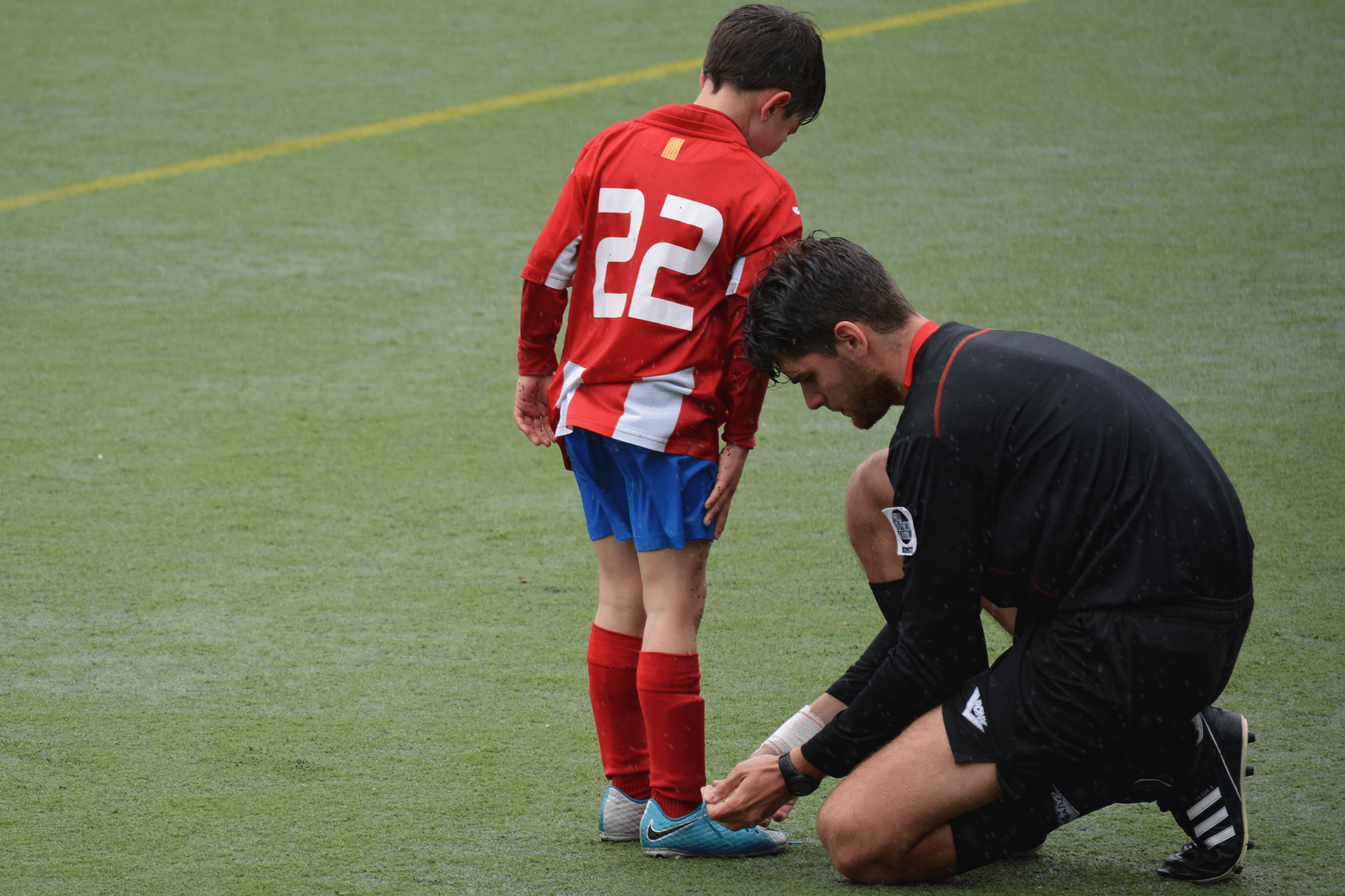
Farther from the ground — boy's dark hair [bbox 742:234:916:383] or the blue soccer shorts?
boy's dark hair [bbox 742:234:916:383]

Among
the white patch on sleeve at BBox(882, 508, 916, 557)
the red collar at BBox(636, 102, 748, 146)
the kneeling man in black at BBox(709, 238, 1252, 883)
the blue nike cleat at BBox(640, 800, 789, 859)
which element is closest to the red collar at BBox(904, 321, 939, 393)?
the kneeling man in black at BBox(709, 238, 1252, 883)

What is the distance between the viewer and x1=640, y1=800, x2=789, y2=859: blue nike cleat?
2211mm

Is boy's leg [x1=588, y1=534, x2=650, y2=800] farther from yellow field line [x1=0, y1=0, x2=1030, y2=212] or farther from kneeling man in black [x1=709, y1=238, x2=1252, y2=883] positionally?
yellow field line [x1=0, y1=0, x2=1030, y2=212]

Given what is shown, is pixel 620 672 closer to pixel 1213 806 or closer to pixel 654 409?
pixel 654 409

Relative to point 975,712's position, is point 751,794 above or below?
below

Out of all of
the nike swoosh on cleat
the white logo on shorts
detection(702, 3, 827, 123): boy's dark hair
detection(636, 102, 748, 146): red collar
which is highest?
detection(702, 3, 827, 123): boy's dark hair

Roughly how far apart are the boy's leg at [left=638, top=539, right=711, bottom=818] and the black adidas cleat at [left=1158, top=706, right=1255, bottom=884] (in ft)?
2.34

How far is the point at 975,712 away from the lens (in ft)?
6.64

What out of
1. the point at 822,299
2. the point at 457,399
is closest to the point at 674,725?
the point at 822,299

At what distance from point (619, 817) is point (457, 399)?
265cm

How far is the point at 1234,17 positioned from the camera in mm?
8750

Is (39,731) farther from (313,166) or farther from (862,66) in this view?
(862,66)

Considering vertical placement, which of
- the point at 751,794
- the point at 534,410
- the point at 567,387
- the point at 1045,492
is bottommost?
the point at 751,794

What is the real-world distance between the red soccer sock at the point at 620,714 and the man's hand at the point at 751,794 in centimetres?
28
